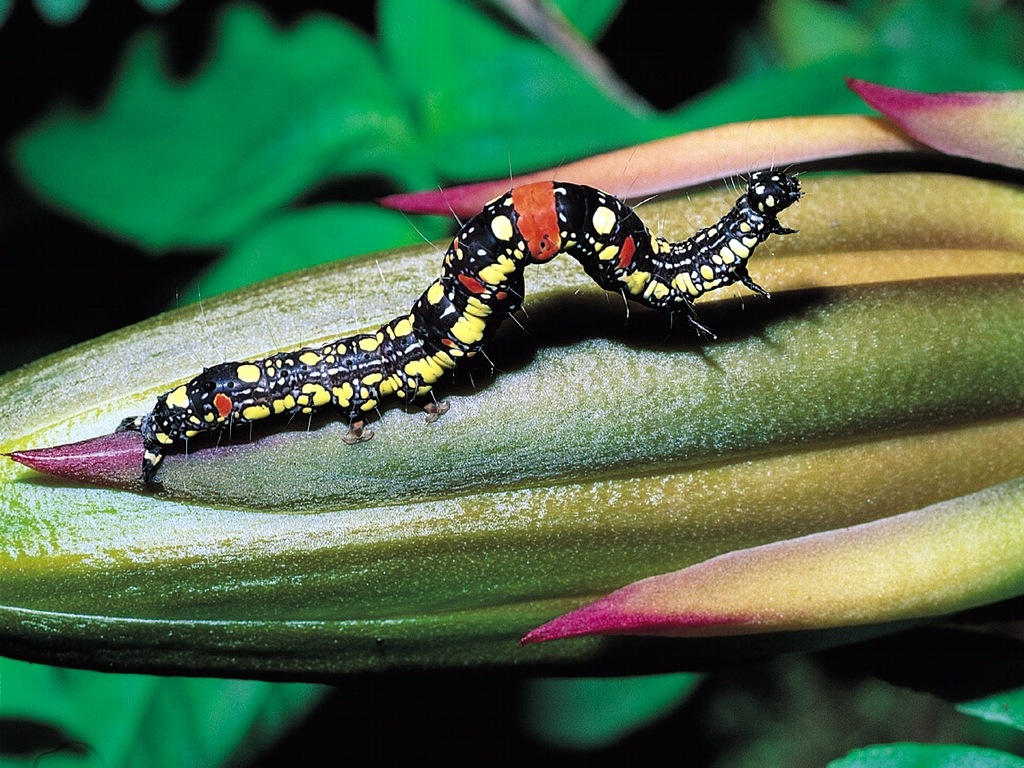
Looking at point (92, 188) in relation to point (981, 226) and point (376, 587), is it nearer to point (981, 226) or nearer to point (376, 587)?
point (376, 587)

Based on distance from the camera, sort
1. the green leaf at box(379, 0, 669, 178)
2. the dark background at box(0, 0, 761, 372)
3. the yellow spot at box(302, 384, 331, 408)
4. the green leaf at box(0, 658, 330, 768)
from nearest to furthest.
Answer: the yellow spot at box(302, 384, 331, 408), the green leaf at box(0, 658, 330, 768), the green leaf at box(379, 0, 669, 178), the dark background at box(0, 0, 761, 372)

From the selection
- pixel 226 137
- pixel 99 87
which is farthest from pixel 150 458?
pixel 99 87

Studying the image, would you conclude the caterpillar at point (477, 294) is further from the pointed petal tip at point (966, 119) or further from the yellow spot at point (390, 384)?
the pointed petal tip at point (966, 119)

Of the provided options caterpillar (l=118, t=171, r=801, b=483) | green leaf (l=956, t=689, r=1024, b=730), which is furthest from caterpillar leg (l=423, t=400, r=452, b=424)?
green leaf (l=956, t=689, r=1024, b=730)

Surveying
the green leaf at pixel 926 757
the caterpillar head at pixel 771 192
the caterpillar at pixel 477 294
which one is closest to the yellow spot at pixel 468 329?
the caterpillar at pixel 477 294

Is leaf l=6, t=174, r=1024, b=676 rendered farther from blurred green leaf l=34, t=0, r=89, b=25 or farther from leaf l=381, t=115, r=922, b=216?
blurred green leaf l=34, t=0, r=89, b=25

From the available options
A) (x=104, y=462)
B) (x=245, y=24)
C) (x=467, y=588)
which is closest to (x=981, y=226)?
(x=467, y=588)
